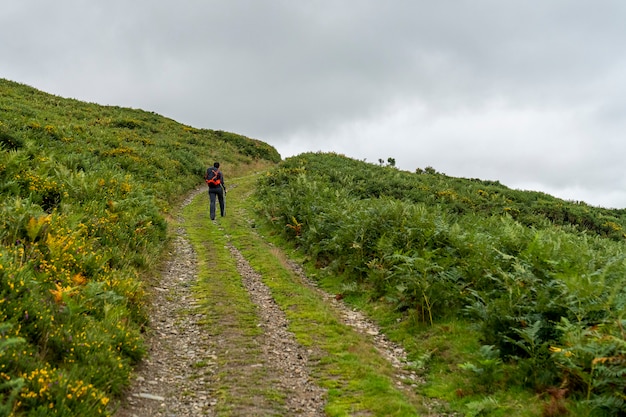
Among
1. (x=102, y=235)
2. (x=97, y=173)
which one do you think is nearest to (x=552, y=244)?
(x=102, y=235)

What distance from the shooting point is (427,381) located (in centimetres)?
686

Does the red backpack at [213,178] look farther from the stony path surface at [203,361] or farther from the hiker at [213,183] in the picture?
the stony path surface at [203,361]

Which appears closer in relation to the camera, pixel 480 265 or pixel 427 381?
pixel 427 381

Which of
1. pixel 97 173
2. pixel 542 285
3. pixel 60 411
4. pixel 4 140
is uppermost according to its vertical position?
pixel 4 140

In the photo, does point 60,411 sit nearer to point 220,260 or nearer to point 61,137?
point 220,260

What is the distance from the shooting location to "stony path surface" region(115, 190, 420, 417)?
18.2ft

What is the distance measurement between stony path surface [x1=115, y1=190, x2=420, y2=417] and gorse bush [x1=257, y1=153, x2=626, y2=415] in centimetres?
148

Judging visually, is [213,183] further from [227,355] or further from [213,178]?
[227,355]

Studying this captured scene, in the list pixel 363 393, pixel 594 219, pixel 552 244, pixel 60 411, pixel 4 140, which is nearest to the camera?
pixel 60 411

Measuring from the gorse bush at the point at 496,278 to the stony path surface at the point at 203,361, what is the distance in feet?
4.86

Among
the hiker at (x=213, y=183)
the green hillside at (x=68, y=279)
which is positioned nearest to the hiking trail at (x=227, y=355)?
the green hillside at (x=68, y=279)

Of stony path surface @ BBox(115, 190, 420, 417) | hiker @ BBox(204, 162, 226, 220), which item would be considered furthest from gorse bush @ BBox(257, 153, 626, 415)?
hiker @ BBox(204, 162, 226, 220)

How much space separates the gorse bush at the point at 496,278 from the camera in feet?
17.2

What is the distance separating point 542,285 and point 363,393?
11.7 feet
